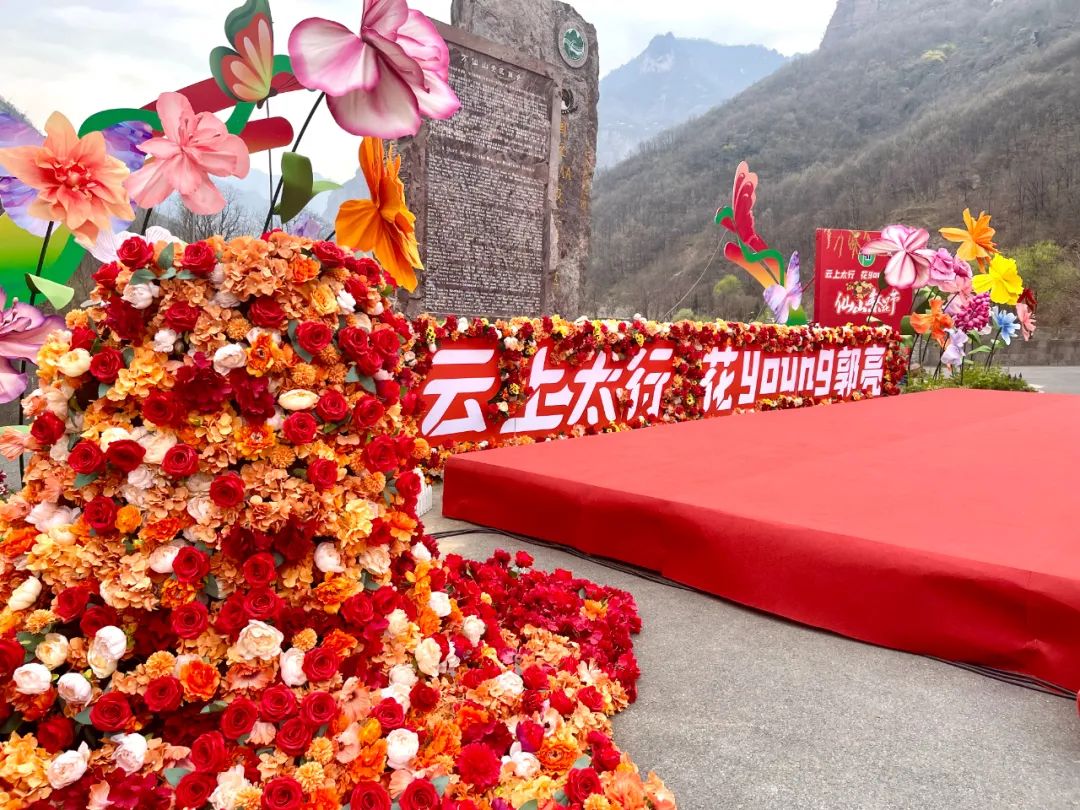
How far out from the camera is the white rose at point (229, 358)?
1.16 metres

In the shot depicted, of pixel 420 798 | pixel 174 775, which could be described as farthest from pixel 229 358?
pixel 420 798

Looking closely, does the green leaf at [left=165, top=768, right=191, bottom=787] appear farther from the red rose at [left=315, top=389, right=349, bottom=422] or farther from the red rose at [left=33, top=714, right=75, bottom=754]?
the red rose at [left=315, top=389, right=349, bottom=422]

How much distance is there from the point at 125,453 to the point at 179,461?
8 centimetres

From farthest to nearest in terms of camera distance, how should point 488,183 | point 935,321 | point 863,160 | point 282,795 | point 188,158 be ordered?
point 863,160 → point 935,321 → point 488,183 → point 188,158 → point 282,795

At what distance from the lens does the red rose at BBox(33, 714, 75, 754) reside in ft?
3.55

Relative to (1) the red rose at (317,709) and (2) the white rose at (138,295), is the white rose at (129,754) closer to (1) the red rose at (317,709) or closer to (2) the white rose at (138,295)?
(1) the red rose at (317,709)

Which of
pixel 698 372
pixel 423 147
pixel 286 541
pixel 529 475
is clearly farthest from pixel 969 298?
pixel 286 541

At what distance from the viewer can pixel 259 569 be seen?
3.85ft

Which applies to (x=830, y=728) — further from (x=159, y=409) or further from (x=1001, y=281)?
(x=1001, y=281)

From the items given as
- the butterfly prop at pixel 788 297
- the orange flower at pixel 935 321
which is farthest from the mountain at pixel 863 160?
the orange flower at pixel 935 321

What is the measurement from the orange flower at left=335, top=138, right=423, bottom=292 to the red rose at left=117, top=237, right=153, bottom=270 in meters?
0.40

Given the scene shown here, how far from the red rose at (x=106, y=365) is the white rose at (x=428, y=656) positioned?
0.71m

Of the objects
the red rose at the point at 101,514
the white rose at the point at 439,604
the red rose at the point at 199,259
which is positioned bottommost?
the white rose at the point at 439,604

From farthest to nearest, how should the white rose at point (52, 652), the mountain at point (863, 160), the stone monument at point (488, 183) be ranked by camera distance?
the mountain at point (863, 160), the stone monument at point (488, 183), the white rose at point (52, 652)
